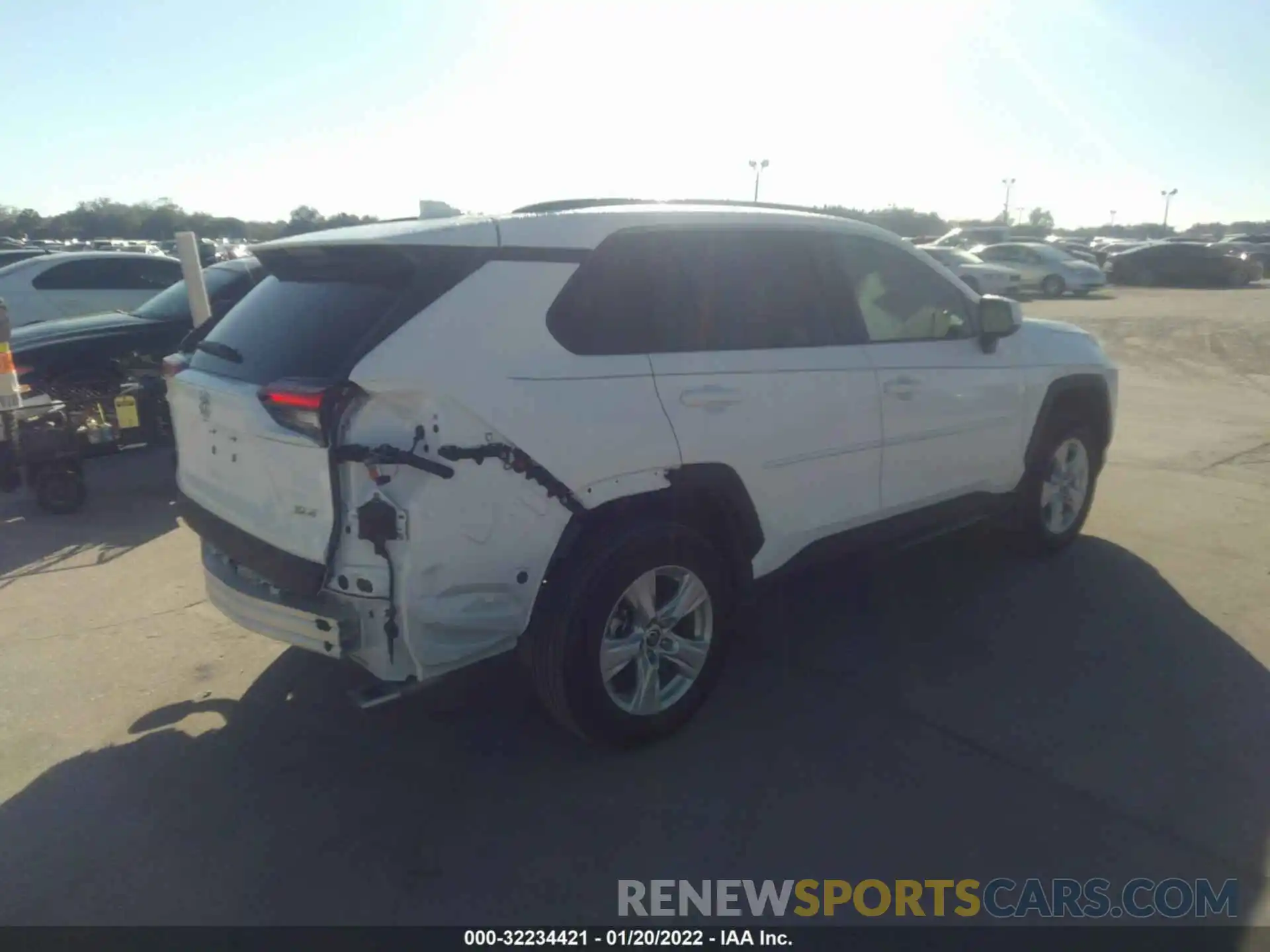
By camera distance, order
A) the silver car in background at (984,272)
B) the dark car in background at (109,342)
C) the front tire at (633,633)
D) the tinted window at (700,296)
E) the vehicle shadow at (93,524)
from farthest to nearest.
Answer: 1. the silver car in background at (984,272)
2. the dark car in background at (109,342)
3. the vehicle shadow at (93,524)
4. the tinted window at (700,296)
5. the front tire at (633,633)

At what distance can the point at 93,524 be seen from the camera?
6734 mm

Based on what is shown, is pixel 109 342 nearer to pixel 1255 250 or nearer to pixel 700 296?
pixel 700 296

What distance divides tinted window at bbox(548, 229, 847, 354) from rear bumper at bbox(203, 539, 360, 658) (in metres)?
1.19

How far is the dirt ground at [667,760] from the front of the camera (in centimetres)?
302

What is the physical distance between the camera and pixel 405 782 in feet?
11.6

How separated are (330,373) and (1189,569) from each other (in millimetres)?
4872

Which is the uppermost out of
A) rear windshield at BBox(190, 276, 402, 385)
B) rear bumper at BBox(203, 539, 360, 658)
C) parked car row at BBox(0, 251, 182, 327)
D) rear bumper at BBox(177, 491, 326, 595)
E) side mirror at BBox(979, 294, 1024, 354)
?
rear windshield at BBox(190, 276, 402, 385)

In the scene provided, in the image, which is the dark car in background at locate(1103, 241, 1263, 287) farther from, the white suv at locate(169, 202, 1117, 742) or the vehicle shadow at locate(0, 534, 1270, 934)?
the white suv at locate(169, 202, 1117, 742)

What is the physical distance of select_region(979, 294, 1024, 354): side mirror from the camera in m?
4.96

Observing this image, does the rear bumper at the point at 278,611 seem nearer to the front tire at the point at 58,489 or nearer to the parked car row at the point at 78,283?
the front tire at the point at 58,489

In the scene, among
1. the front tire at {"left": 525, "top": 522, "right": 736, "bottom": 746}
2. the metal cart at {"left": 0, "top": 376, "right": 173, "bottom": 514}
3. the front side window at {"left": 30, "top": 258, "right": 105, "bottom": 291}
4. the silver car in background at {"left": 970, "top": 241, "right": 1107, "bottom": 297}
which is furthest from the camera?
the silver car in background at {"left": 970, "top": 241, "right": 1107, "bottom": 297}

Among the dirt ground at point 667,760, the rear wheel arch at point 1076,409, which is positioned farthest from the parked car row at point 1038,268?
the dirt ground at point 667,760

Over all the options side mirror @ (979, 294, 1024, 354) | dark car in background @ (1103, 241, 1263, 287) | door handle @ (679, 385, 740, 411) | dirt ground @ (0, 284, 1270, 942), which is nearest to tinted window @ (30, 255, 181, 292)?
dirt ground @ (0, 284, 1270, 942)

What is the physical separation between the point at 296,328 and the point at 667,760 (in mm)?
2046
